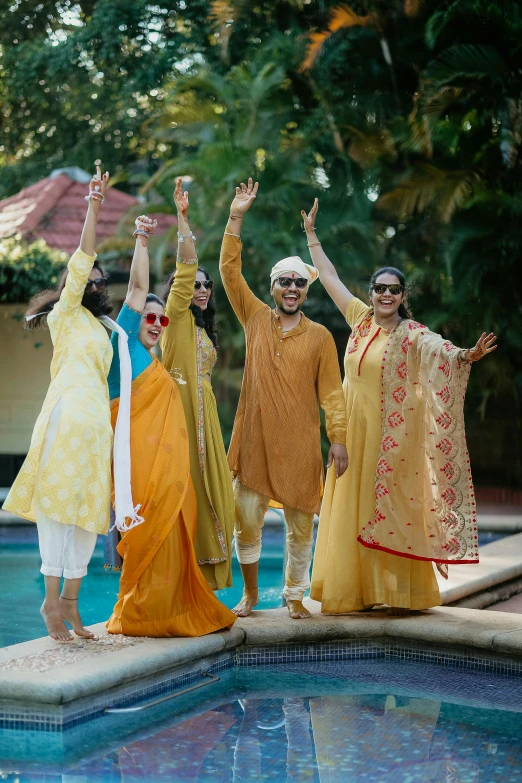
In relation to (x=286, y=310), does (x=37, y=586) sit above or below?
below

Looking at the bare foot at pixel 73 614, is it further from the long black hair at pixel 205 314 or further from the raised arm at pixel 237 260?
the raised arm at pixel 237 260

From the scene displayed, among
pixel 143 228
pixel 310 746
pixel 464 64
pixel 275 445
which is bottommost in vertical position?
pixel 310 746

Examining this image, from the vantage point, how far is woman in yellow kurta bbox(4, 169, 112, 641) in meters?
4.15

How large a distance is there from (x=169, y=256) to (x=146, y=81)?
3.51 m

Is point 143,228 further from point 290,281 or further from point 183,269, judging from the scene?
point 290,281

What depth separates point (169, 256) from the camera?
1282cm

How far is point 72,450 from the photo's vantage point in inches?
164

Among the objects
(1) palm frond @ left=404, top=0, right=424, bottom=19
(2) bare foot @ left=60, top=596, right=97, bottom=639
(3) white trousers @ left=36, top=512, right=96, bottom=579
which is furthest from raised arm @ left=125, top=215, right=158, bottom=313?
(1) palm frond @ left=404, top=0, right=424, bottom=19

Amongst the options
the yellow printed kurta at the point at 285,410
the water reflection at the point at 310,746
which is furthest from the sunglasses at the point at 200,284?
the water reflection at the point at 310,746

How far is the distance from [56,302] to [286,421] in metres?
1.26

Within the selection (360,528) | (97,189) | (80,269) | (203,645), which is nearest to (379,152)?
(360,528)

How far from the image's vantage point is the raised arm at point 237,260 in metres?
4.98

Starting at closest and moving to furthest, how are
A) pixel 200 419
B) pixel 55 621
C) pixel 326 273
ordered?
pixel 55 621, pixel 200 419, pixel 326 273

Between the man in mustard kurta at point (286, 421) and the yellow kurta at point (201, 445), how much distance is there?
0.12m
